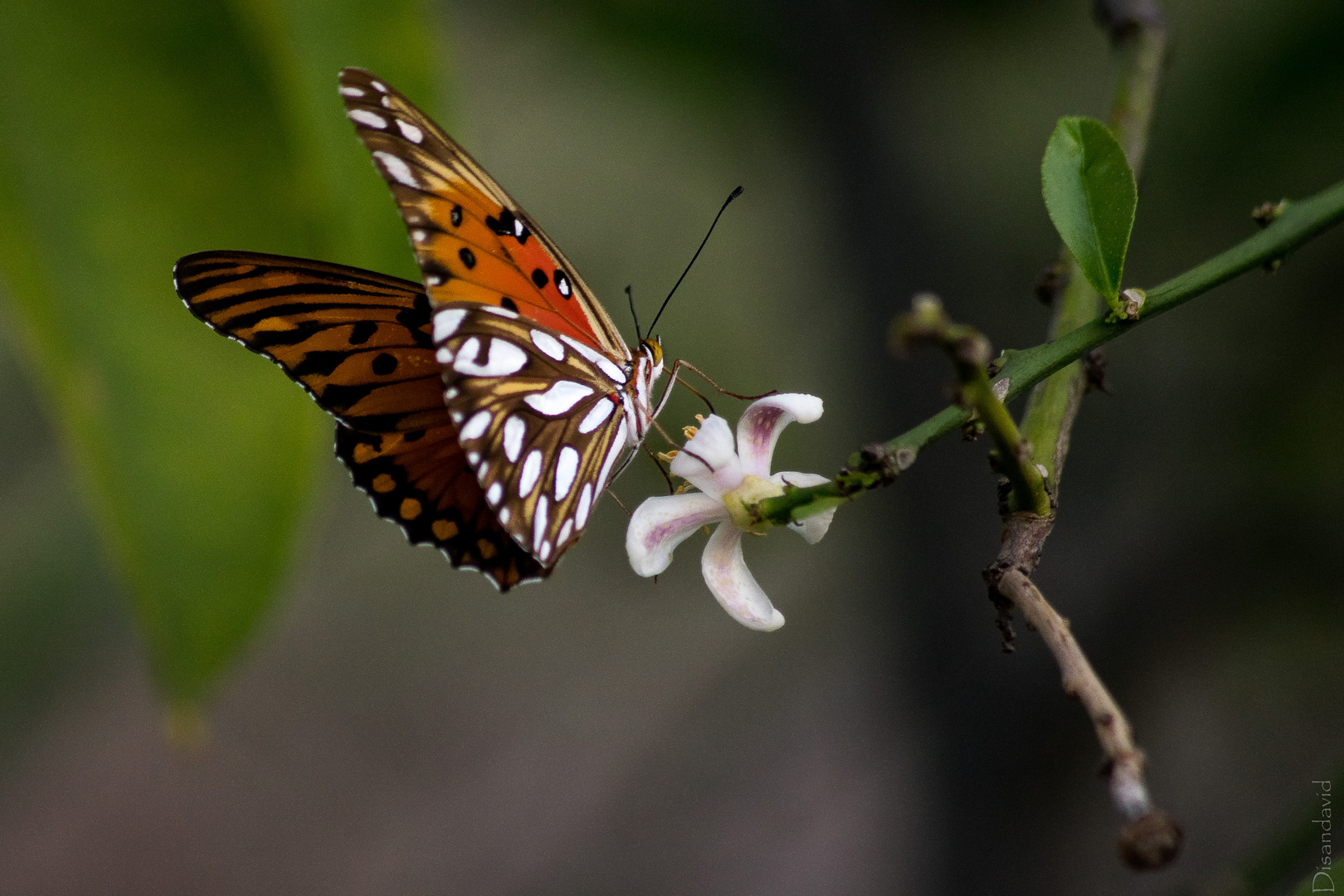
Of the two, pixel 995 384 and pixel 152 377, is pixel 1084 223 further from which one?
pixel 152 377

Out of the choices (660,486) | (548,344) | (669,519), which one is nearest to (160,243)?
(548,344)

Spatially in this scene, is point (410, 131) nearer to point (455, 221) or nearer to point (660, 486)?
point (455, 221)

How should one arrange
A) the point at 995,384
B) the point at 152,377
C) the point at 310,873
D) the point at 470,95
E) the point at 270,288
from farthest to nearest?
the point at 310,873 < the point at 470,95 < the point at 152,377 < the point at 270,288 < the point at 995,384

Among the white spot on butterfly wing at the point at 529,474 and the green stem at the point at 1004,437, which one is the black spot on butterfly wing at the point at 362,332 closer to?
the white spot on butterfly wing at the point at 529,474

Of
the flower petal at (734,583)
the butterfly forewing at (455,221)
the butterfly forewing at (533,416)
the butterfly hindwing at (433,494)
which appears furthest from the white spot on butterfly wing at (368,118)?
the flower petal at (734,583)

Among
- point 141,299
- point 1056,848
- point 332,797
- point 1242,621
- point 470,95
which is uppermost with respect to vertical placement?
point 470,95

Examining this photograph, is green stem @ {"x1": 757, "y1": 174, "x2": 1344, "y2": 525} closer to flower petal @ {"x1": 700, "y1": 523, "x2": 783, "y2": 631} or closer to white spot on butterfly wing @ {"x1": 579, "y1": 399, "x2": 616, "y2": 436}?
flower petal @ {"x1": 700, "y1": 523, "x2": 783, "y2": 631}

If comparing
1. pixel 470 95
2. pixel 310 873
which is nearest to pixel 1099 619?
pixel 470 95
